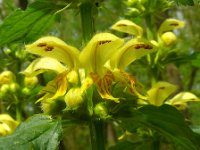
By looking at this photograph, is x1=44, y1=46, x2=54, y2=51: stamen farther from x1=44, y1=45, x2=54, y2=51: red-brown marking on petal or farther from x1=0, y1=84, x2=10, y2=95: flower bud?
x1=0, y1=84, x2=10, y2=95: flower bud

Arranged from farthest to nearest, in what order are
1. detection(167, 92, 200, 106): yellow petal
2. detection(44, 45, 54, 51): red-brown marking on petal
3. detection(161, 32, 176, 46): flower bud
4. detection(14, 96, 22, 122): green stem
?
1. detection(14, 96, 22, 122): green stem
2. detection(161, 32, 176, 46): flower bud
3. detection(167, 92, 200, 106): yellow petal
4. detection(44, 45, 54, 51): red-brown marking on petal

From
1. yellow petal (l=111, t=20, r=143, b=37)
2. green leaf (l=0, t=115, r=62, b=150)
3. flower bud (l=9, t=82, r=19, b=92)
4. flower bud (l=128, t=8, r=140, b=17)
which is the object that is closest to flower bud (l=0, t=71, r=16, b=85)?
flower bud (l=9, t=82, r=19, b=92)

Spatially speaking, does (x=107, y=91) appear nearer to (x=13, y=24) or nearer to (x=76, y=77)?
(x=76, y=77)

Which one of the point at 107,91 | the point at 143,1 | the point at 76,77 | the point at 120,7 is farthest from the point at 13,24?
the point at 120,7

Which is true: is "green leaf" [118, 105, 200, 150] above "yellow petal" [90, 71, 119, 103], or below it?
below

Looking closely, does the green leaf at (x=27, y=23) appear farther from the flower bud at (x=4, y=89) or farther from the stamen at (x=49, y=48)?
the flower bud at (x=4, y=89)

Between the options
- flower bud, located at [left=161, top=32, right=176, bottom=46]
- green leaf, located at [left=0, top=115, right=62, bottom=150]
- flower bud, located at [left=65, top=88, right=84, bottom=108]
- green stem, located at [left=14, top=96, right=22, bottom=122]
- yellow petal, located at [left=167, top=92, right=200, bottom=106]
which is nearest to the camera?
green leaf, located at [left=0, top=115, right=62, bottom=150]

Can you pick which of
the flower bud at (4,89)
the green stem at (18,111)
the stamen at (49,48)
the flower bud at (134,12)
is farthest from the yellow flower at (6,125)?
the stamen at (49,48)
